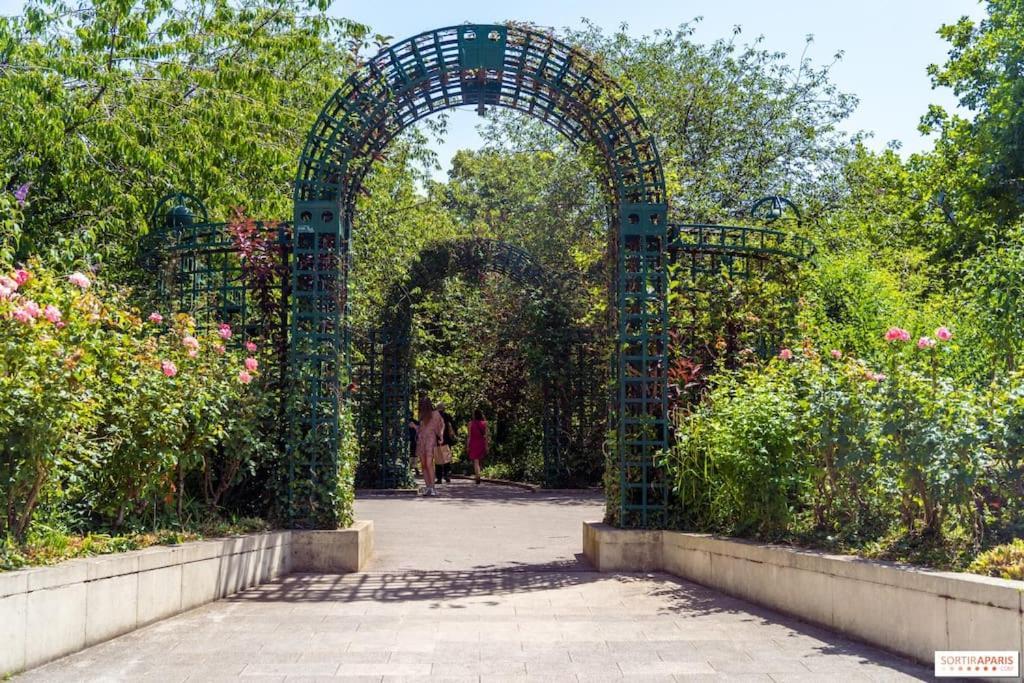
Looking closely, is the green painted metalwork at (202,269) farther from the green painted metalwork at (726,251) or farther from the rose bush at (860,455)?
the rose bush at (860,455)

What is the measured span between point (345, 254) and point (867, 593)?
6038 millimetres

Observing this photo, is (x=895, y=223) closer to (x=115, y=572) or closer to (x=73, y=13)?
(x=73, y=13)

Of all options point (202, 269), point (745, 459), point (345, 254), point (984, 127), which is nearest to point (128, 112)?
point (202, 269)

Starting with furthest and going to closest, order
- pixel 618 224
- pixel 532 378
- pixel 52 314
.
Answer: pixel 532 378, pixel 618 224, pixel 52 314

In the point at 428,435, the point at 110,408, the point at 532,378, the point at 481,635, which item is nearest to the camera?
the point at 481,635

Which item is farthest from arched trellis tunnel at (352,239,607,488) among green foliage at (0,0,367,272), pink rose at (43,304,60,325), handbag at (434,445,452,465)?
pink rose at (43,304,60,325)

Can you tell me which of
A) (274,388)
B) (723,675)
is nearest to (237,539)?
(274,388)

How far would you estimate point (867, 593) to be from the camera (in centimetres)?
618

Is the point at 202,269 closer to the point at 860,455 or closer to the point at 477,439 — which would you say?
the point at 860,455

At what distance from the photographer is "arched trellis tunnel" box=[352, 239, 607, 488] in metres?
18.9

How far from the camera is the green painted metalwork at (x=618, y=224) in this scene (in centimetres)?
952

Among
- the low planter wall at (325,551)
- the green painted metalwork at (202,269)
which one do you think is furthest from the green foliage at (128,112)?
the low planter wall at (325,551)

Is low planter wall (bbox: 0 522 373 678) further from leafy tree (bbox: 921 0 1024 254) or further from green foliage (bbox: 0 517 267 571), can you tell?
leafy tree (bbox: 921 0 1024 254)

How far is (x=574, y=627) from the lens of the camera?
676 centimetres
